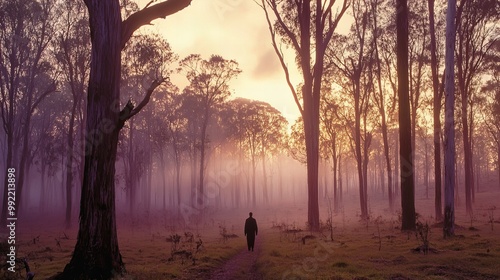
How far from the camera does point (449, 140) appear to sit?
1428cm

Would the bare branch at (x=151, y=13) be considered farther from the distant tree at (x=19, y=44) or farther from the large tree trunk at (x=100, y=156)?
the distant tree at (x=19, y=44)

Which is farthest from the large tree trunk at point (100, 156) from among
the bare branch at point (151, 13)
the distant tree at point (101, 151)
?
the bare branch at point (151, 13)

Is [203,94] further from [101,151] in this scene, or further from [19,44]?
[101,151]

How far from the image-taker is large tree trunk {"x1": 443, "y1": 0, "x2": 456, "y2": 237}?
13.9 metres

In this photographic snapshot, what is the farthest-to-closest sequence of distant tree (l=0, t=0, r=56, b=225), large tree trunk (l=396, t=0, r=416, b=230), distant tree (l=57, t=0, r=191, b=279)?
distant tree (l=0, t=0, r=56, b=225) < large tree trunk (l=396, t=0, r=416, b=230) < distant tree (l=57, t=0, r=191, b=279)

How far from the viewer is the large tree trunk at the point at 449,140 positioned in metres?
13.9

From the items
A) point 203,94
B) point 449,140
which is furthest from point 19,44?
point 449,140

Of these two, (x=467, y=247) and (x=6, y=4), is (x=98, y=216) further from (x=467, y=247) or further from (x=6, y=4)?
(x=6, y=4)

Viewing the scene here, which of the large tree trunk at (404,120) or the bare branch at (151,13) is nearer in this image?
the bare branch at (151,13)

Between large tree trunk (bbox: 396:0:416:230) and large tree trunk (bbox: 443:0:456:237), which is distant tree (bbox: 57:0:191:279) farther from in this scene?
large tree trunk (bbox: 396:0:416:230)

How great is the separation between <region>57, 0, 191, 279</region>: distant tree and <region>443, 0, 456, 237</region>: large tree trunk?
37.7 feet

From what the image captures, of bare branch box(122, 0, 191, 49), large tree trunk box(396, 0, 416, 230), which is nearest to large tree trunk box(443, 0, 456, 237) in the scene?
large tree trunk box(396, 0, 416, 230)

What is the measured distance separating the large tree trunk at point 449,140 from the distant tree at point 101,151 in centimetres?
1148

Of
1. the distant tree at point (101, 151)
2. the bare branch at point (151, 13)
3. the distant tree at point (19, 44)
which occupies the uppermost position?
the distant tree at point (19, 44)
